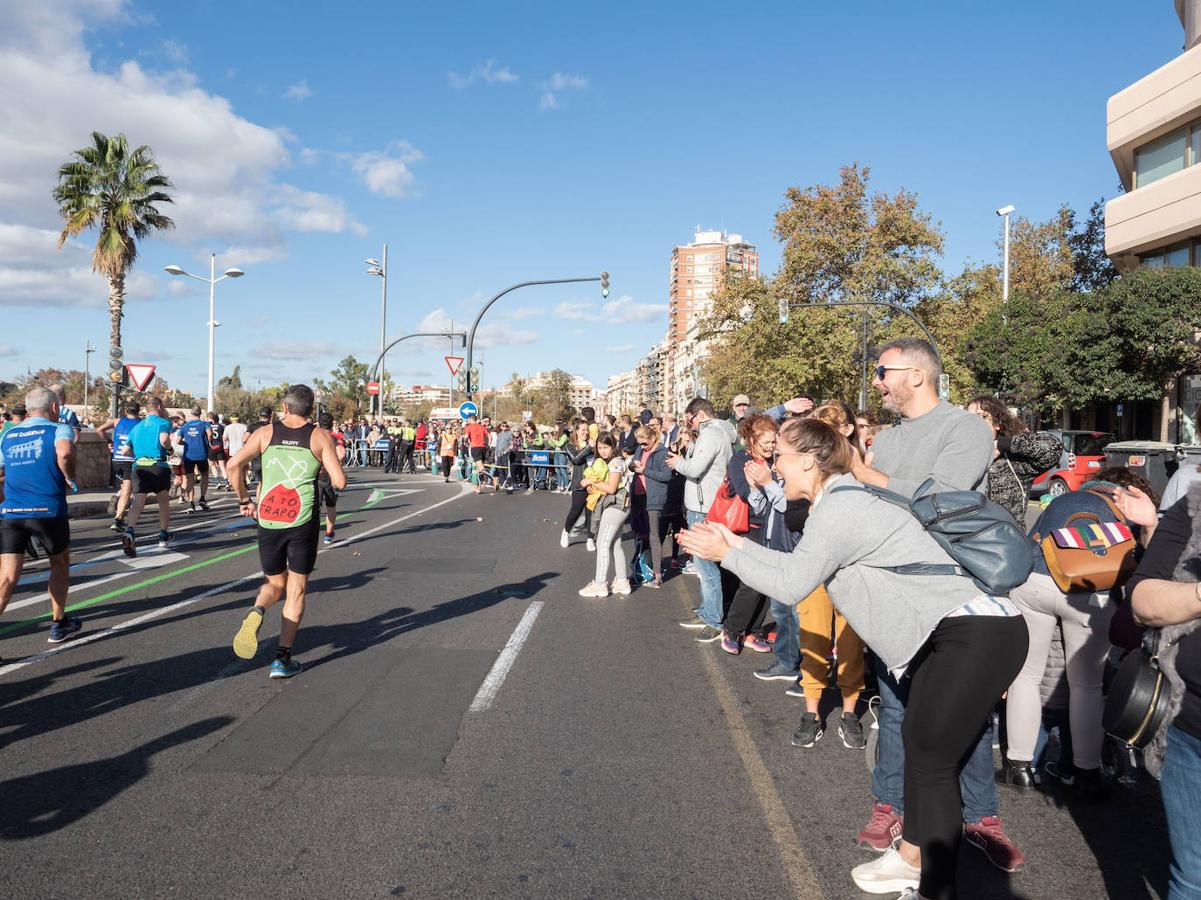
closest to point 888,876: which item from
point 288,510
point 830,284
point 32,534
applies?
point 288,510

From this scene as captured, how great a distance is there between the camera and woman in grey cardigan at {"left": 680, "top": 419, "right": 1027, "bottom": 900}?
113 inches

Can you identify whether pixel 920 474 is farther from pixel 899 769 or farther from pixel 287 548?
pixel 287 548

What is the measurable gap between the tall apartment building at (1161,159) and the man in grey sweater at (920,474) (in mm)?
30766

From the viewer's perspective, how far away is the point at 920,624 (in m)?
2.91

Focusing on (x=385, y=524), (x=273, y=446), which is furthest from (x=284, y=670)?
(x=385, y=524)

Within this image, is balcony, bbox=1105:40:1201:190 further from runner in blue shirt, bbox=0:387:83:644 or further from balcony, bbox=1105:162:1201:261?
runner in blue shirt, bbox=0:387:83:644

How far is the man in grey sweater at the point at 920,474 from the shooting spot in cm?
347

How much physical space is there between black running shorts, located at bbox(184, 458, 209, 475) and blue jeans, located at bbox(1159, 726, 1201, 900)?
16799 millimetres

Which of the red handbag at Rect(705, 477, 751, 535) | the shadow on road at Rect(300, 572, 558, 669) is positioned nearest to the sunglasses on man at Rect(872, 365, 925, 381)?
the red handbag at Rect(705, 477, 751, 535)

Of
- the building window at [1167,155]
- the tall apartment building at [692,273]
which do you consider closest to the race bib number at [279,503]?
the building window at [1167,155]

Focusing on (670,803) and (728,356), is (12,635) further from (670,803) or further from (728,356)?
(728,356)

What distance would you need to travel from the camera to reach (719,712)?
5.30 meters

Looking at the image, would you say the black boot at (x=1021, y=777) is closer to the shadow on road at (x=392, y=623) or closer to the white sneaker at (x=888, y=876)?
the white sneaker at (x=888, y=876)

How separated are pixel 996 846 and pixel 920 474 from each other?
1.56 meters
